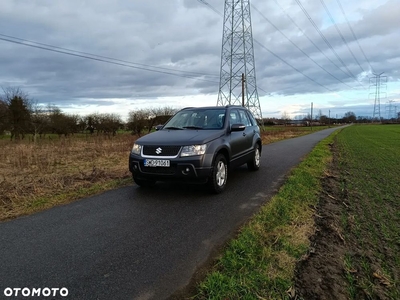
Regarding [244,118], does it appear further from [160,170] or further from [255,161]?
[160,170]

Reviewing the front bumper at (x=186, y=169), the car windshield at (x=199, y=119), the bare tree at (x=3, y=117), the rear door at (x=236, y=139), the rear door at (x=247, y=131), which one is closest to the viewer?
the front bumper at (x=186, y=169)

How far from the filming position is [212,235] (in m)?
3.47

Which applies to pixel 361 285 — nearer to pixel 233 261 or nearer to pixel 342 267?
pixel 342 267

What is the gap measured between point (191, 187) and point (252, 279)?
357cm

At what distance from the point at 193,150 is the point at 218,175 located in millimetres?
840

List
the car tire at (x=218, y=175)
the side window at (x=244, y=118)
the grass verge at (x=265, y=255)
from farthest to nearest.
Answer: the side window at (x=244, y=118), the car tire at (x=218, y=175), the grass verge at (x=265, y=255)

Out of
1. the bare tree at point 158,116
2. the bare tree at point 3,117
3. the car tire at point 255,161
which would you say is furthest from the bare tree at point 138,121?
the car tire at point 255,161

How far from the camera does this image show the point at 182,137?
5.27 metres

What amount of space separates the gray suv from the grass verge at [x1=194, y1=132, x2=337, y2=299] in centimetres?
132

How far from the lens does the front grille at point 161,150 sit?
498cm

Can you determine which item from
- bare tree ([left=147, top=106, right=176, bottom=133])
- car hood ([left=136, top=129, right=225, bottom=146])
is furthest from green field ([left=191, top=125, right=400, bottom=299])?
bare tree ([left=147, top=106, right=176, bottom=133])

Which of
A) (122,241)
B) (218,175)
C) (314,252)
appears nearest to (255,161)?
(218,175)

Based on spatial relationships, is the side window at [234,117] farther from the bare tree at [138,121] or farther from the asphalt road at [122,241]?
the bare tree at [138,121]

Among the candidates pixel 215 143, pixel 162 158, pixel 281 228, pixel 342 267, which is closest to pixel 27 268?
pixel 162 158
